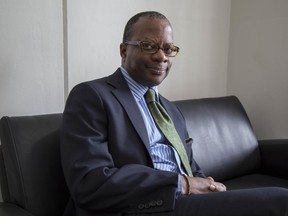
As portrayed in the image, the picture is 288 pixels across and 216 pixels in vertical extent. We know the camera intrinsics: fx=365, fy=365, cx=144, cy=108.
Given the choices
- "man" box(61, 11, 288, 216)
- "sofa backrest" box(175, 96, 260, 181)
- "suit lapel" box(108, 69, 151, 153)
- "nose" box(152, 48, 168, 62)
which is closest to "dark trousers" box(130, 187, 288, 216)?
A: "man" box(61, 11, 288, 216)

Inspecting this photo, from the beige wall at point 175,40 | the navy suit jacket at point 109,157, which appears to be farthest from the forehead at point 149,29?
the beige wall at point 175,40

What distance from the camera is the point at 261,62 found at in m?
2.59

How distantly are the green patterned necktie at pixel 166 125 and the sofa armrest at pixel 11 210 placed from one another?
1.96 feet

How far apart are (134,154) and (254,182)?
991 mm

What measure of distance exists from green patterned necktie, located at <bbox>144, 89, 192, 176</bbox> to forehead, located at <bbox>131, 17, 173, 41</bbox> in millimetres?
232

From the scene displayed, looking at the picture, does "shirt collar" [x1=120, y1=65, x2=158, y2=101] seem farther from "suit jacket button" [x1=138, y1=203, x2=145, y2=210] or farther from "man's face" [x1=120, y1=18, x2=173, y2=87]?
"suit jacket button" [x1=138, y1=203, x2=145, y2=210]

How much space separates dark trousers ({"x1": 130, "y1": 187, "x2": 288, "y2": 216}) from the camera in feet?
3.41

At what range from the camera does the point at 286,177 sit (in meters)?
2.17

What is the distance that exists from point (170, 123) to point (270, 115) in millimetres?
1299

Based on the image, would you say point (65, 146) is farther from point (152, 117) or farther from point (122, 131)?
point (152, 117)

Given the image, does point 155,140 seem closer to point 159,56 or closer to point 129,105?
point 129,105

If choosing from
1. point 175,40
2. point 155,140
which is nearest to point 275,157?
point 175,40

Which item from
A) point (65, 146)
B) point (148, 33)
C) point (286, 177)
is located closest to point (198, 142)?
point (286, 177)

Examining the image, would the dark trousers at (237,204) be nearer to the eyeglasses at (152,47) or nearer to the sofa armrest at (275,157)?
the eyeglasses at (152,47)
